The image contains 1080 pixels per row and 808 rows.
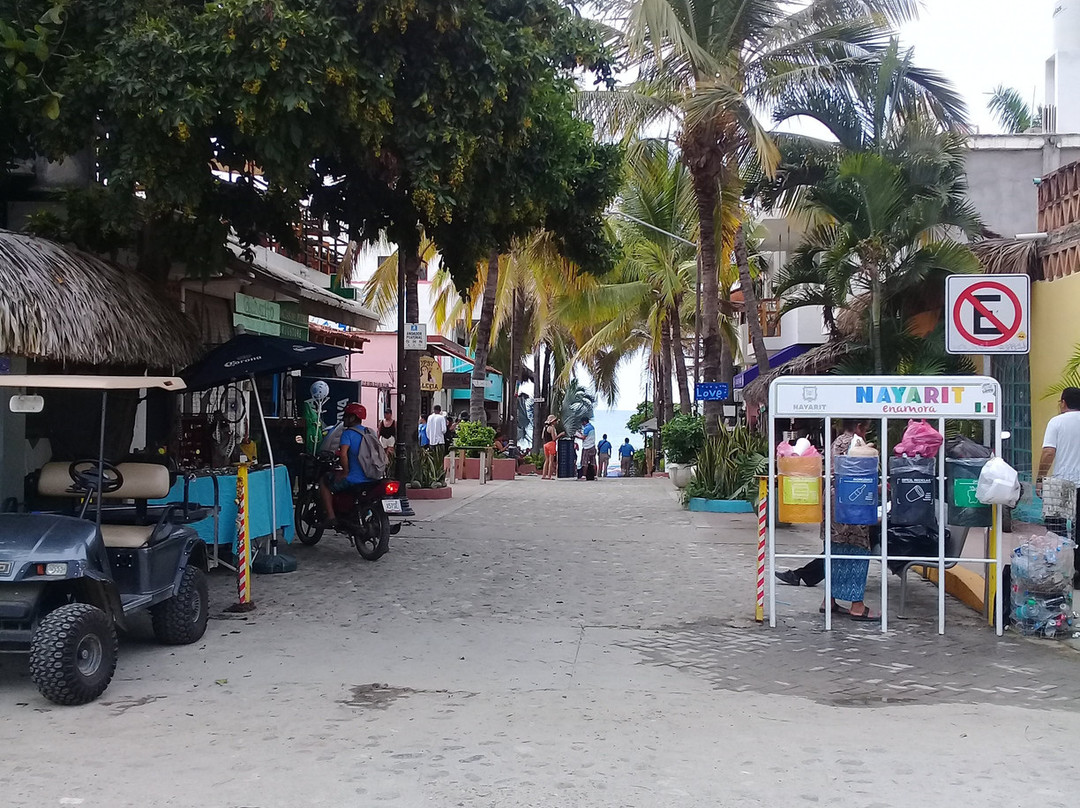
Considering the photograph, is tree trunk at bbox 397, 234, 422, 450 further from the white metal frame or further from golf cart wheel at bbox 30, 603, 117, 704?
golf cart wheel at bbox 30, 603, 117, 704

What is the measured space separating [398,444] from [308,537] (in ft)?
18.5

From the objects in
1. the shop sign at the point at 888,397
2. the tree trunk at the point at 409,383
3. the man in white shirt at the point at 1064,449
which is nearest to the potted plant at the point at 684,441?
the tree trunk at the point at 409,383

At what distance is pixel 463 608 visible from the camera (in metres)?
9.91

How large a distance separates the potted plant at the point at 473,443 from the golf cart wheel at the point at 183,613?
58.5 ft

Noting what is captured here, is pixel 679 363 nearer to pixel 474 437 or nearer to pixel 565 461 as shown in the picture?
pixel 565 461

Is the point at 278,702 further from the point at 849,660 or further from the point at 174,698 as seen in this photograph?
the point at 849,660

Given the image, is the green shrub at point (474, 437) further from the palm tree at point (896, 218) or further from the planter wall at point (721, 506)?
the palm tree at point (896, 218)

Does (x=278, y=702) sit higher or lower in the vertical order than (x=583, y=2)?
lower

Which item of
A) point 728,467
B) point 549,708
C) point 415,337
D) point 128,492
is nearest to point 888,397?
point 549,708

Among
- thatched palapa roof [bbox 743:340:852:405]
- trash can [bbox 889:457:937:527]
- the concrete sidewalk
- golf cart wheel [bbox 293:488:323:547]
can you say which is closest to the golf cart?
the concrete sidewalk

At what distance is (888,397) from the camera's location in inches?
333

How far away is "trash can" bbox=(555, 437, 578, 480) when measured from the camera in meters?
34.1

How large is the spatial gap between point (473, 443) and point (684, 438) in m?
6.58

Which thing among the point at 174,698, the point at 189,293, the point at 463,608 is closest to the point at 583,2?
the point at 189,293
